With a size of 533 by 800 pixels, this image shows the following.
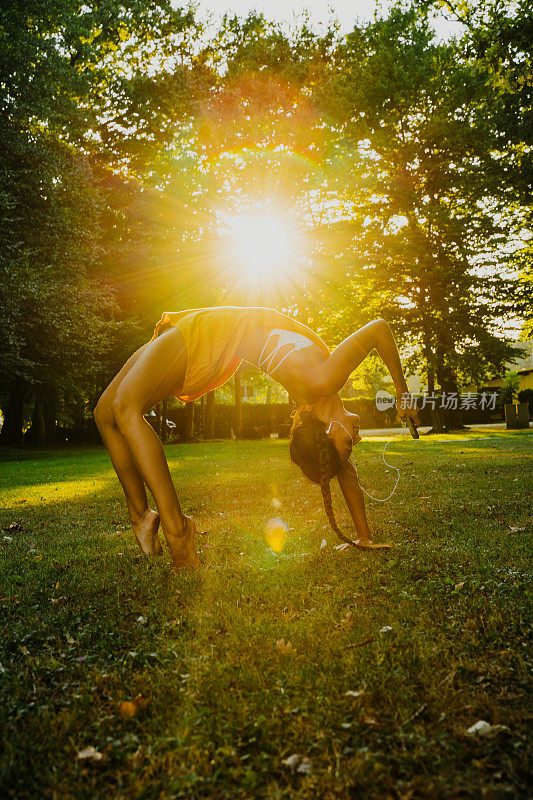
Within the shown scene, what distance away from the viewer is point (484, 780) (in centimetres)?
174

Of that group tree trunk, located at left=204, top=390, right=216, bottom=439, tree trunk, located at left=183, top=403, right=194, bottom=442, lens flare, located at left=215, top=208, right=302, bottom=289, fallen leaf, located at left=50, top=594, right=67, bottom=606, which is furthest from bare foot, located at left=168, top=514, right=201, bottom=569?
tree trunk, located at left=204, top=390, right=216, bottom=439

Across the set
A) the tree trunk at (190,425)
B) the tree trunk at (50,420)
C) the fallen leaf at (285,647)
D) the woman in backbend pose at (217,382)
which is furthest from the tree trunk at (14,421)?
the fallen leaf at (285,647)

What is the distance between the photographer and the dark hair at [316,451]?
4.04m

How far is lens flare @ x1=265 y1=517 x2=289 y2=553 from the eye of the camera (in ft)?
16.2

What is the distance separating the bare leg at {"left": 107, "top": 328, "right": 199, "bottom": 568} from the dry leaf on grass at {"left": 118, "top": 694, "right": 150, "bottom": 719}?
141 cm

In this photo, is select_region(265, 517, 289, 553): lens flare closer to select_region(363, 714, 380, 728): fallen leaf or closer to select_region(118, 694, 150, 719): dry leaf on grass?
select_region(118, 694, 150, 719): dry leaf on grass

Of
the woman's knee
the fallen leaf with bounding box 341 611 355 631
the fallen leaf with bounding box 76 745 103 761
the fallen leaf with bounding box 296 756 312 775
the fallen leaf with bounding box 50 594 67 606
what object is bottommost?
the fallen leaf with bounding box 296 756 312 775

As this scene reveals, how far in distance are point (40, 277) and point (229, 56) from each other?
1207cm

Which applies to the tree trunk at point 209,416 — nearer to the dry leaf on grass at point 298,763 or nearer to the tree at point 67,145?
the tree at point 67,145

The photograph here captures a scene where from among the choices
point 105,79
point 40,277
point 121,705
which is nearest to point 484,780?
point 121,705

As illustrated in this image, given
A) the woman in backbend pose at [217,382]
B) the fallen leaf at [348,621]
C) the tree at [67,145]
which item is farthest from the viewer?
the tree at [67,145]

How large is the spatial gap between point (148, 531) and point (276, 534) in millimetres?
1813

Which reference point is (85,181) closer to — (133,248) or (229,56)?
(133,248)

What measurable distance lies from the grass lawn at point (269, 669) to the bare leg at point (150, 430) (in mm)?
380
